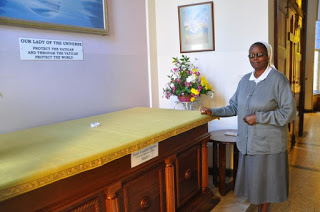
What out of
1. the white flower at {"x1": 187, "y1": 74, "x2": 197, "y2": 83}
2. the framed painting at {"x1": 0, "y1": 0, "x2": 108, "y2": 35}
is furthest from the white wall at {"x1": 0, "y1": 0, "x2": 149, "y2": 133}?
the white flower at {"x1": 187, "y1": 74, "x2": 197, "y2": 83}

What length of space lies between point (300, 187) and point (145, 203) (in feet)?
6.24

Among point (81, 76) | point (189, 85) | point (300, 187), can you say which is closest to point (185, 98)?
point (189, 85)

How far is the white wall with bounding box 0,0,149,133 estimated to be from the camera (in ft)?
5.87

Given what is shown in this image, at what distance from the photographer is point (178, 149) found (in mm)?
1869

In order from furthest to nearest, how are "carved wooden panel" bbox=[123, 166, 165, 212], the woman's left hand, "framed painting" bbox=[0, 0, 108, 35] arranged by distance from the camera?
the woman's left hand → "framed painting" bbox=[0, 0, 108, 35] → "carved wooden panel" bbox=[123, 166, 165, 212]

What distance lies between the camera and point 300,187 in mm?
2734

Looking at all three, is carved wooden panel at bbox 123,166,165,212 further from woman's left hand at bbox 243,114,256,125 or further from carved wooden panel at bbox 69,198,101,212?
woman's left hand at bbox 243,114,256,125

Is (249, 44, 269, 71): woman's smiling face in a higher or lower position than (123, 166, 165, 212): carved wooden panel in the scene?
higher

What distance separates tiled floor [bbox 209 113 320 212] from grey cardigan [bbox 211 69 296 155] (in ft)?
2.06

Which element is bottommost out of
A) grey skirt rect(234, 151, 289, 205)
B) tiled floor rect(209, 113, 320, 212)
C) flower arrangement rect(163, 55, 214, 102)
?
tiled floor rect(209, 113, 320, 212)

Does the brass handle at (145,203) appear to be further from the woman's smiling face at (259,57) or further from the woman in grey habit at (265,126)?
the woman's smiling face at (259,57)

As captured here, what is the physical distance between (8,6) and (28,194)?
1.30 meters

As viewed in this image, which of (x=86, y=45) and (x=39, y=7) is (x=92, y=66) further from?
(x=39, y=7)

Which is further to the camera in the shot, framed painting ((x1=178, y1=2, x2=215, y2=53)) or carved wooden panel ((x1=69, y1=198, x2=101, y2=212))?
framed painting ((x1=178, y1=2, x2=215, y2=53))
